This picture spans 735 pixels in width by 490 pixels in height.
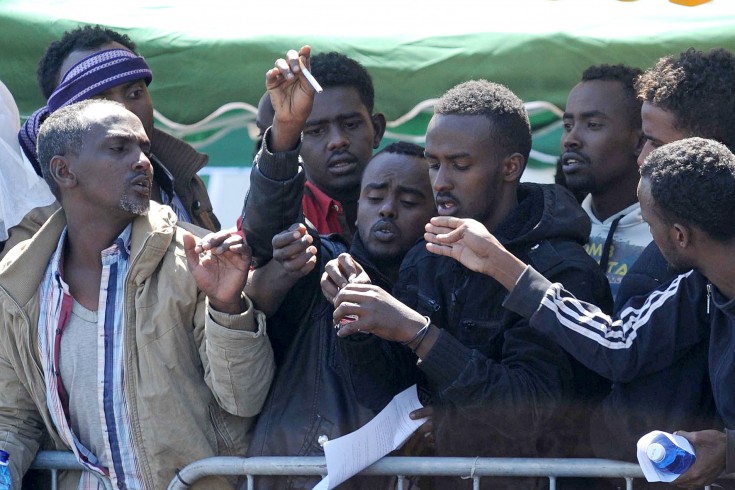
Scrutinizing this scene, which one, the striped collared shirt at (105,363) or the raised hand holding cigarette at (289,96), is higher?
the raised hand holding cigarette at (289,96)

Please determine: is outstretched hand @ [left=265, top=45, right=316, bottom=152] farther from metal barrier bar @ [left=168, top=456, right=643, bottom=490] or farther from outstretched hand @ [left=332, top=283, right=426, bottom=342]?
metal barrier bar @ [left=168, top=456, right=643, bottom=490]

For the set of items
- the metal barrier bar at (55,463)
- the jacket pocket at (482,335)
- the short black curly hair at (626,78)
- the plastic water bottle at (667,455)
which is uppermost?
the short black curly hair at (626,78)

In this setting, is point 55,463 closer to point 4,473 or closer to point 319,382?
point 4,473

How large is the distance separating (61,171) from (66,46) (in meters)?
1.20

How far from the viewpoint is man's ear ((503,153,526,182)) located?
3.56m

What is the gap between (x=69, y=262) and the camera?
379 cm

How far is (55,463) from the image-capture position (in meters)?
3.62

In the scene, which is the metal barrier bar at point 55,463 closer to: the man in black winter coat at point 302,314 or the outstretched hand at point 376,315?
the man in black winter coat at point 302,314

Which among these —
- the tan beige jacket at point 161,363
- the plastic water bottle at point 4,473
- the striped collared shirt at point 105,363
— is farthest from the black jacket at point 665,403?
the plastic water bottle at point 4,473

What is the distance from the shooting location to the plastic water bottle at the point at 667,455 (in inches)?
111

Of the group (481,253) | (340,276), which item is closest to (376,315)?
(340,276)

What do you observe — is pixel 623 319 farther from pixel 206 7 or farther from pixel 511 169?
pixel 206 7

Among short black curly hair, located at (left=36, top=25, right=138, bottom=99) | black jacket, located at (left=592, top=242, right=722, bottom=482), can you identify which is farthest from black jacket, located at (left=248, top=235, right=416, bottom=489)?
short black curly hair, located at (left=36, top=25, right=138, bottom=99)

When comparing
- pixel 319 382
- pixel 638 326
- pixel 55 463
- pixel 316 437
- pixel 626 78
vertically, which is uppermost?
pixel 626 78
